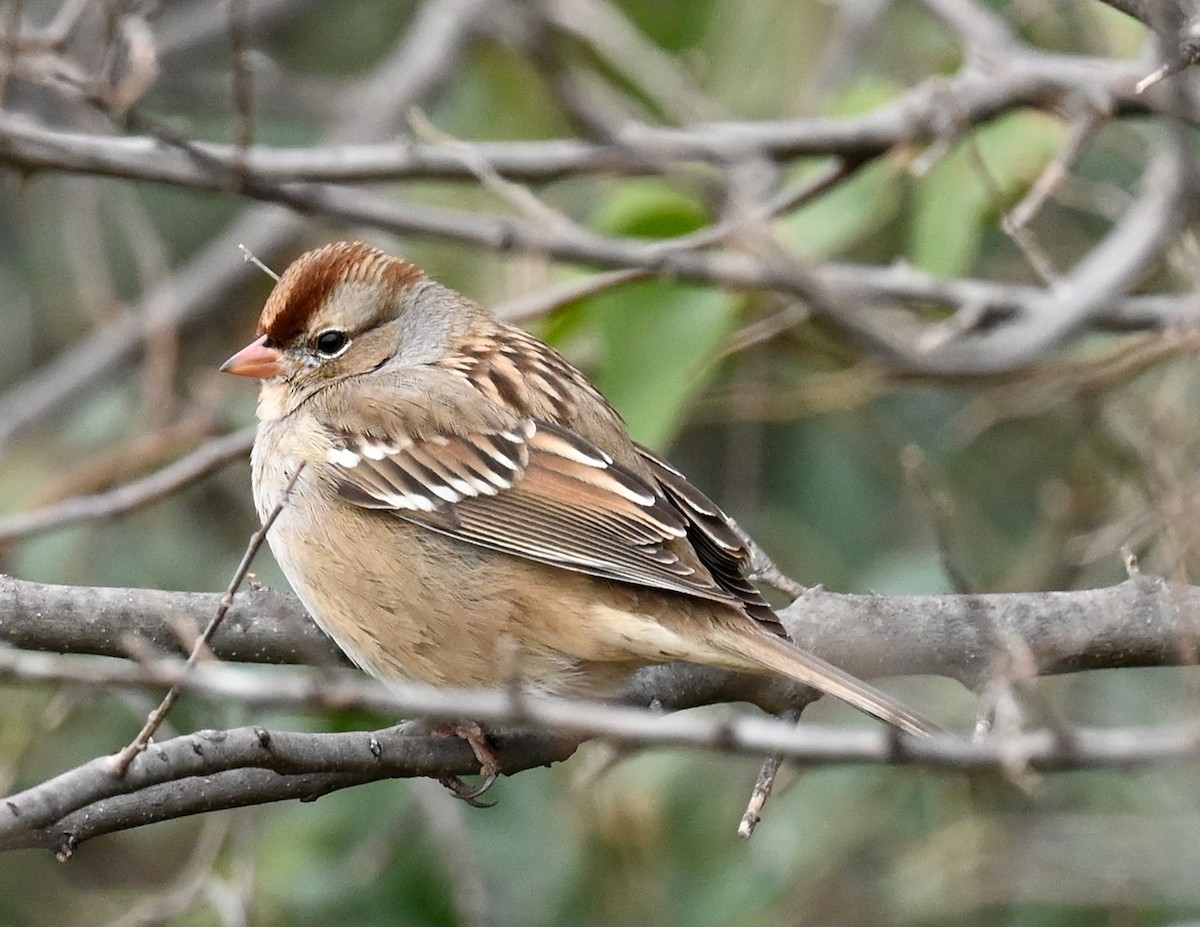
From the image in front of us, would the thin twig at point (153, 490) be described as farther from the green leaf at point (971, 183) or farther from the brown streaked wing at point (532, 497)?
the green leaf at point (971, 183)

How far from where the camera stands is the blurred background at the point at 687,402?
3.98m

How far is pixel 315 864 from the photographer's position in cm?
427

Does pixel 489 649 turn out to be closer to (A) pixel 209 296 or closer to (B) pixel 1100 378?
(B) pixel 1100 378

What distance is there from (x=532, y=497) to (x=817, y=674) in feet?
2.82

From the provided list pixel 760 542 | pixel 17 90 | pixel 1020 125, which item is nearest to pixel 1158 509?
pixel 1020 125

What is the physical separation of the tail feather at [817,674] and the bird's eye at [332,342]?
4.38 feet

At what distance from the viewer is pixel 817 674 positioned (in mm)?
2822

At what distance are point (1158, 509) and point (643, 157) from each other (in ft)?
4.99

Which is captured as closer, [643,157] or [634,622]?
[634,622]

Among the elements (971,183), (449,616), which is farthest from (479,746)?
(971,183)

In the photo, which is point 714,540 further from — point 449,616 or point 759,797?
point 759,797

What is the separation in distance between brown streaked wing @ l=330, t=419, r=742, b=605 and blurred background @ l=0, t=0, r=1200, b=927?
14.2 inches

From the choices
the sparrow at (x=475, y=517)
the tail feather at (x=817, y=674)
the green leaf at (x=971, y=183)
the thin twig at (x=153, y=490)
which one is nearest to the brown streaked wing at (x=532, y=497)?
the sparrow at (x=475, y=517)

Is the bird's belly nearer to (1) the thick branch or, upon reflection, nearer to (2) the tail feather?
(1) the thick branch
